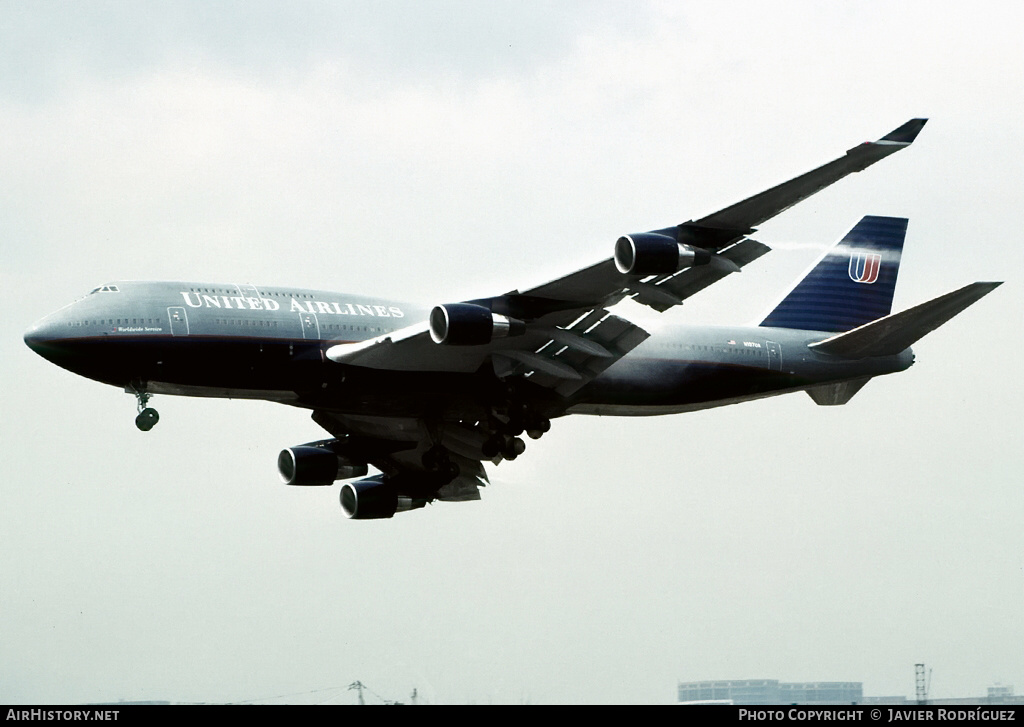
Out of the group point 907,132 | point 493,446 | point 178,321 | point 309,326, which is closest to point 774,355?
point 493,446

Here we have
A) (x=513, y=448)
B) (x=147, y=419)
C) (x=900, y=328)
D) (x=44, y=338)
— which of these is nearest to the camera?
(x=44, y=338)

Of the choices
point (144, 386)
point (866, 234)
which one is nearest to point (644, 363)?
point (866, 234)

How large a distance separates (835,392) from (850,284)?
455 centimetres

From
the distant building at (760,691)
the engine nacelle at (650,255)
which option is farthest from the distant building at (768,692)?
the engine nacelle at (650,255)

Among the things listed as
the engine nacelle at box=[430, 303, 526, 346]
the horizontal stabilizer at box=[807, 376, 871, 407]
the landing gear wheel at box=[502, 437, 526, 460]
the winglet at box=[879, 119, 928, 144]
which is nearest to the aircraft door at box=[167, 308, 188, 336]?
the engine nacelle at box=[430, 303, 526, 346]

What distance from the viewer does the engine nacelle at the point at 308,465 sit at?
158ft

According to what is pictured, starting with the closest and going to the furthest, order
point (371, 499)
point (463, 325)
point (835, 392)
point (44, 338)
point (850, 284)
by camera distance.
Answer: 1. point (463, 325)
2. point (44, 338)
3. point (835, 392)
4. point (371, 499)
5. point (850, 284)

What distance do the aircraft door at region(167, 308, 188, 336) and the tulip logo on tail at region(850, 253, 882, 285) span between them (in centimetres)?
2431

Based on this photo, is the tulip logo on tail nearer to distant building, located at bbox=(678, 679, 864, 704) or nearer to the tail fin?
the tail fin

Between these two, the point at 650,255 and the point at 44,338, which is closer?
the point at 650,255

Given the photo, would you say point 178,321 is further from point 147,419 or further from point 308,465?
point 308,465

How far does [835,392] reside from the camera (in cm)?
4919

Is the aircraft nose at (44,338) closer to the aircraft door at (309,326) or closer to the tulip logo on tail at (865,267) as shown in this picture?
the aircraft door at (309,326)
